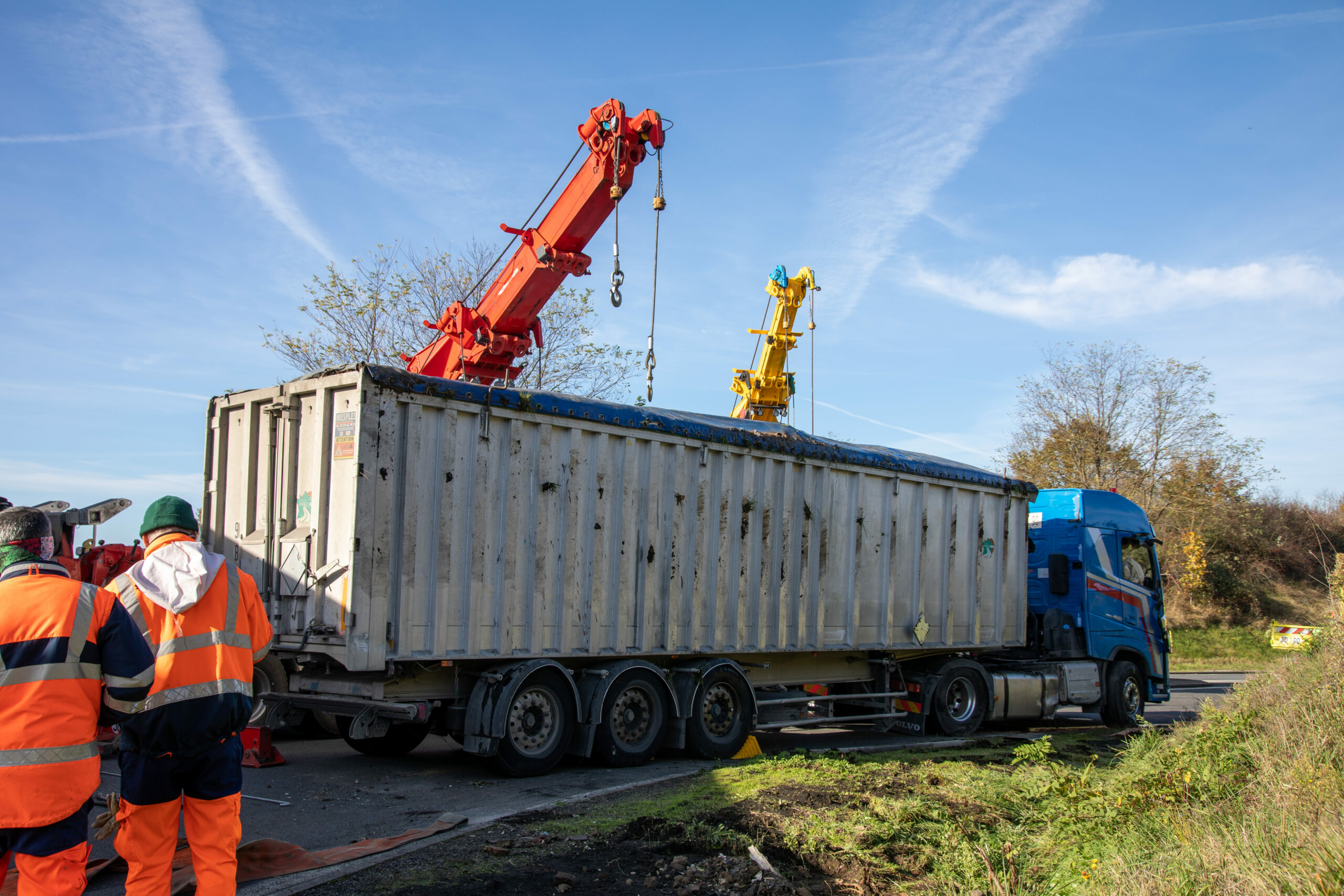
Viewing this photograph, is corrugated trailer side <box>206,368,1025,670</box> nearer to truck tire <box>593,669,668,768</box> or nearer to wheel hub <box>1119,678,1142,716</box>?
truck tire <box>593,669,668,768</box>

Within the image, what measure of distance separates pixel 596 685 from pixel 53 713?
4971 mm

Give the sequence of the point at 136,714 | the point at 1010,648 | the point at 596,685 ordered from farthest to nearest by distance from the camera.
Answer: the point at 1010,648
the point at 596,685
the point at 136,714

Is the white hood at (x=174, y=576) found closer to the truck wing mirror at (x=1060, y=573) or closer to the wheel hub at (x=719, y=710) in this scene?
the wheel hub at (x=719, y=710)

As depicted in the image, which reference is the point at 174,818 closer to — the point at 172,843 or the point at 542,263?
the point at 172,843

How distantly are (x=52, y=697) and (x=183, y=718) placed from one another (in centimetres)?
53

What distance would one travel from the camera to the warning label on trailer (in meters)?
6.82

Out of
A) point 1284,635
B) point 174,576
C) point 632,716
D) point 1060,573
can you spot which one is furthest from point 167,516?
point 1284,635

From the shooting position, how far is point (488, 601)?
7.41 m

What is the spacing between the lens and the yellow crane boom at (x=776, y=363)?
19.2 m

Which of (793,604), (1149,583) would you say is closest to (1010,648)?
(1149,583)

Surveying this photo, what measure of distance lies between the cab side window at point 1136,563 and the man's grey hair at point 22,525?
12.2 metres

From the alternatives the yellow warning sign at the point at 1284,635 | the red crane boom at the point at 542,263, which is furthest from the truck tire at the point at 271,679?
the yellow warning sign at the point at 1284,635

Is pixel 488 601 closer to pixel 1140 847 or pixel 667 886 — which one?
pixel 667 886

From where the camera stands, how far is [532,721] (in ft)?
24.8
